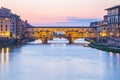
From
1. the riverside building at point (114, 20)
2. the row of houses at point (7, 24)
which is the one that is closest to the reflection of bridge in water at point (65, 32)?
the row of houses at point (7, 24)

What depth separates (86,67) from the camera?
3994 centimetres

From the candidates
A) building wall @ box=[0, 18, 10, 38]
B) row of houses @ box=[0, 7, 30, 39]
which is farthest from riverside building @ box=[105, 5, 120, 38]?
building wall @ box=[0, 18, 10, 38]

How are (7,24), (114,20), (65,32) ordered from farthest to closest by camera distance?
(65,32) < (7,24) < (114,20)

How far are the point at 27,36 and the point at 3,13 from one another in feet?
67.5

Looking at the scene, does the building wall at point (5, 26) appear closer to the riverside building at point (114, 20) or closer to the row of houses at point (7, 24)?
the row of houses at point (7, 24)

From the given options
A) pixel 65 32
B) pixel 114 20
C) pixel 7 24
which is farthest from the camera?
pixel 65 32

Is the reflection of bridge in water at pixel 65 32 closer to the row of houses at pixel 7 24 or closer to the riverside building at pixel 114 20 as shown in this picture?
A: the row of houses at pixel 7 24

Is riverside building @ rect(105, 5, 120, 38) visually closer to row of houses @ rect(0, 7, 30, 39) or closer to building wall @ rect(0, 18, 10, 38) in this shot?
row of houses @ rect(0, 7, 30, 39)

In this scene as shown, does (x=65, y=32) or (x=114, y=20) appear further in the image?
(x=65, y=32)

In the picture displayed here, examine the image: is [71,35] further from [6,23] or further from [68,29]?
[6,23]

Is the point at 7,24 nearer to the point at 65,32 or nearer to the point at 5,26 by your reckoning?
the point at 5,26

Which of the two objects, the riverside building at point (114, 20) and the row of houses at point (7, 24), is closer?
the riverside building at point (114, 20)

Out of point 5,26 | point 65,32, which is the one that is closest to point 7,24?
point 5,26

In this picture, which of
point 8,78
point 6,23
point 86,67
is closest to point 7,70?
point 8,78
